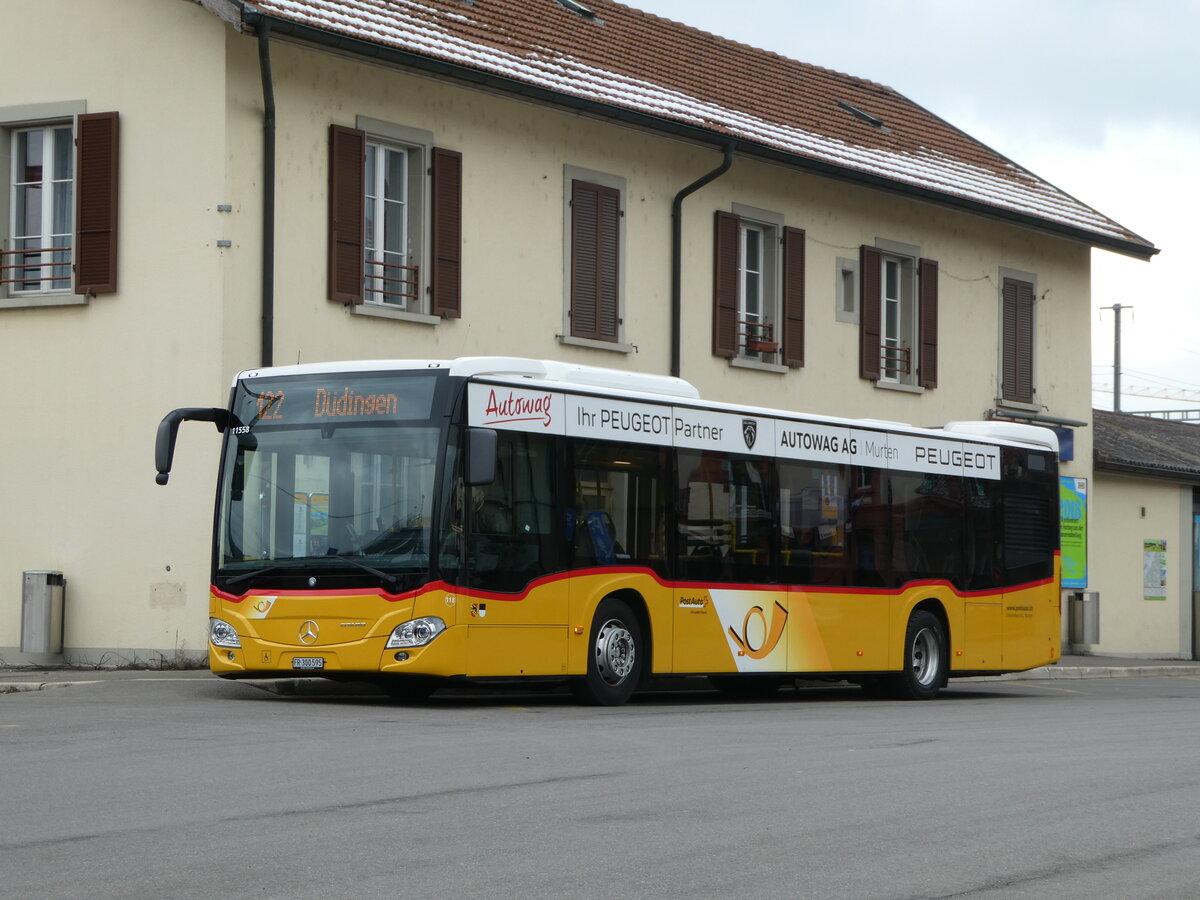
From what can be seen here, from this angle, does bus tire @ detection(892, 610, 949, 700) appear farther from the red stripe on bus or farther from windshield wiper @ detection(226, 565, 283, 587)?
windshield wiper @ detection(226, 565, 283, 587)

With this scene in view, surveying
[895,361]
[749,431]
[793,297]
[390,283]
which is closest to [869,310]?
[895,361]

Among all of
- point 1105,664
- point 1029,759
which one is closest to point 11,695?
point 1029,759

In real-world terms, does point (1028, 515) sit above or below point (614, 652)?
above

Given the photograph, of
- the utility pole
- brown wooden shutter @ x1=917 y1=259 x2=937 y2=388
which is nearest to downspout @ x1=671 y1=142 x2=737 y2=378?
brown wooden shutter @ x1=917 y1=259 x2=937 y2=388

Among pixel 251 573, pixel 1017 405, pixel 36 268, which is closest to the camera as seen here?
pixel 251 573

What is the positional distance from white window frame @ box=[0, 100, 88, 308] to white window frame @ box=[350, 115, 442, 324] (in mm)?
3130

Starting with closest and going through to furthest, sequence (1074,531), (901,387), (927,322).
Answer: (901,387) → (927,322) → (1074,531)

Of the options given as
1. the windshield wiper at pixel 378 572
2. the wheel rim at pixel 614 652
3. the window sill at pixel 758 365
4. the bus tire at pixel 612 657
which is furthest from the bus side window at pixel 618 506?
the window sill at pixel 758 365

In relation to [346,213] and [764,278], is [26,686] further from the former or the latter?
[764,278]

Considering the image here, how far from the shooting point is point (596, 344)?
77.9 feet

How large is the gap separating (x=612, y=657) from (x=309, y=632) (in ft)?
8.91

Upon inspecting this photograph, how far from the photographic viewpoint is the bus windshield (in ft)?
48.5

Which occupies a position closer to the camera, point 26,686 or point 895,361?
point 26,686

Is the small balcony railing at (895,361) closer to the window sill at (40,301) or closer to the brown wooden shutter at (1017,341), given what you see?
the brown wooden shutter at (1017,341)
